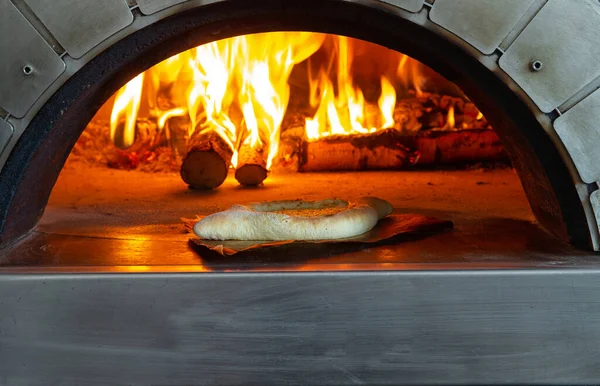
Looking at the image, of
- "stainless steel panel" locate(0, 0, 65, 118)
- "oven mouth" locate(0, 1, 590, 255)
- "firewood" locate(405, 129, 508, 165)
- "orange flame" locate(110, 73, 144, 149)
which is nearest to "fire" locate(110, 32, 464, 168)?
"orange flame" locate(110, 73, 144, 149)

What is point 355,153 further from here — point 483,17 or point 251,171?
point 483,17

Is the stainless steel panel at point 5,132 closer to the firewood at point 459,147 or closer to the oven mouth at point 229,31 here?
the oven mouth at point 229,31

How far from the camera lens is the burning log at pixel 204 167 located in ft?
8.42

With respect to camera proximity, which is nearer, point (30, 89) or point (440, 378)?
point (440, 378)

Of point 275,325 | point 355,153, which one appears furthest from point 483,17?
point 355,153

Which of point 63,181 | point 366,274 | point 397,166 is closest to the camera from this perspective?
point 366,274

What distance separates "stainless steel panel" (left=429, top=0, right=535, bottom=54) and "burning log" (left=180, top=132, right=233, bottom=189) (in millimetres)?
1296

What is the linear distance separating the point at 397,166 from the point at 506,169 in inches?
19.4

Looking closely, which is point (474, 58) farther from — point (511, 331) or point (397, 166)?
point (397, 166)

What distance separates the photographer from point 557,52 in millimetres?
1517

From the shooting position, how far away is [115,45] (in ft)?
5.16

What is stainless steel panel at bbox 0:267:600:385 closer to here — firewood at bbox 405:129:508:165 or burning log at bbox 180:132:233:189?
burning log at bbox 180:132:233:189

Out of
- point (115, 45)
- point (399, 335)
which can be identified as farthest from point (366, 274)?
point (115, 45)

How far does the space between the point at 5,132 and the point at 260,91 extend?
151cm
